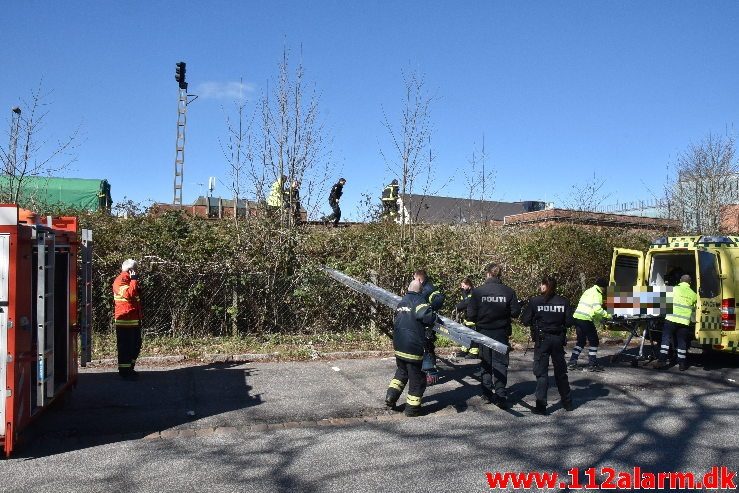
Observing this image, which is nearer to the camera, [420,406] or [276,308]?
[420,406]

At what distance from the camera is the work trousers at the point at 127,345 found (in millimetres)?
8148

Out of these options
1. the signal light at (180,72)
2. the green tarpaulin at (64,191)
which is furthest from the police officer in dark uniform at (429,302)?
the signal light at (180,72)

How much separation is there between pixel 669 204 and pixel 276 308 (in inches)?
699

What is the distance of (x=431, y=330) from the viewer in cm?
684

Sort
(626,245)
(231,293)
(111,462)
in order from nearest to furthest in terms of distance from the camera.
Result: 1. (111,462)
2. (231,293)
3. (626,245)

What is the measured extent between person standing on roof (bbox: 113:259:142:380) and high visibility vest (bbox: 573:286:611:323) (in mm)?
6970

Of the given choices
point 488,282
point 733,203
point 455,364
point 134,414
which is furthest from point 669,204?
point 134,414

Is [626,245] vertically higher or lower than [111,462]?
higher

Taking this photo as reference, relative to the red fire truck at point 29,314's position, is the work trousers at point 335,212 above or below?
above

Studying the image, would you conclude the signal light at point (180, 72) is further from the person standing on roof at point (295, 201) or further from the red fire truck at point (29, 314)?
the red fire truck at point (29, 314)

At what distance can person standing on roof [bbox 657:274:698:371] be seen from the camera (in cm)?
946

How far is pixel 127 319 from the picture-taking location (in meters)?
8.12

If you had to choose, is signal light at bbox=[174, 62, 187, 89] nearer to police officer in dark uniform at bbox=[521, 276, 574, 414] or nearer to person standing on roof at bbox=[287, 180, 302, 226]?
person standing on roof at bbox=[287, 180, 302, 226]

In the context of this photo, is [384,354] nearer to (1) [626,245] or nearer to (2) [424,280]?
(2) [424,280]
